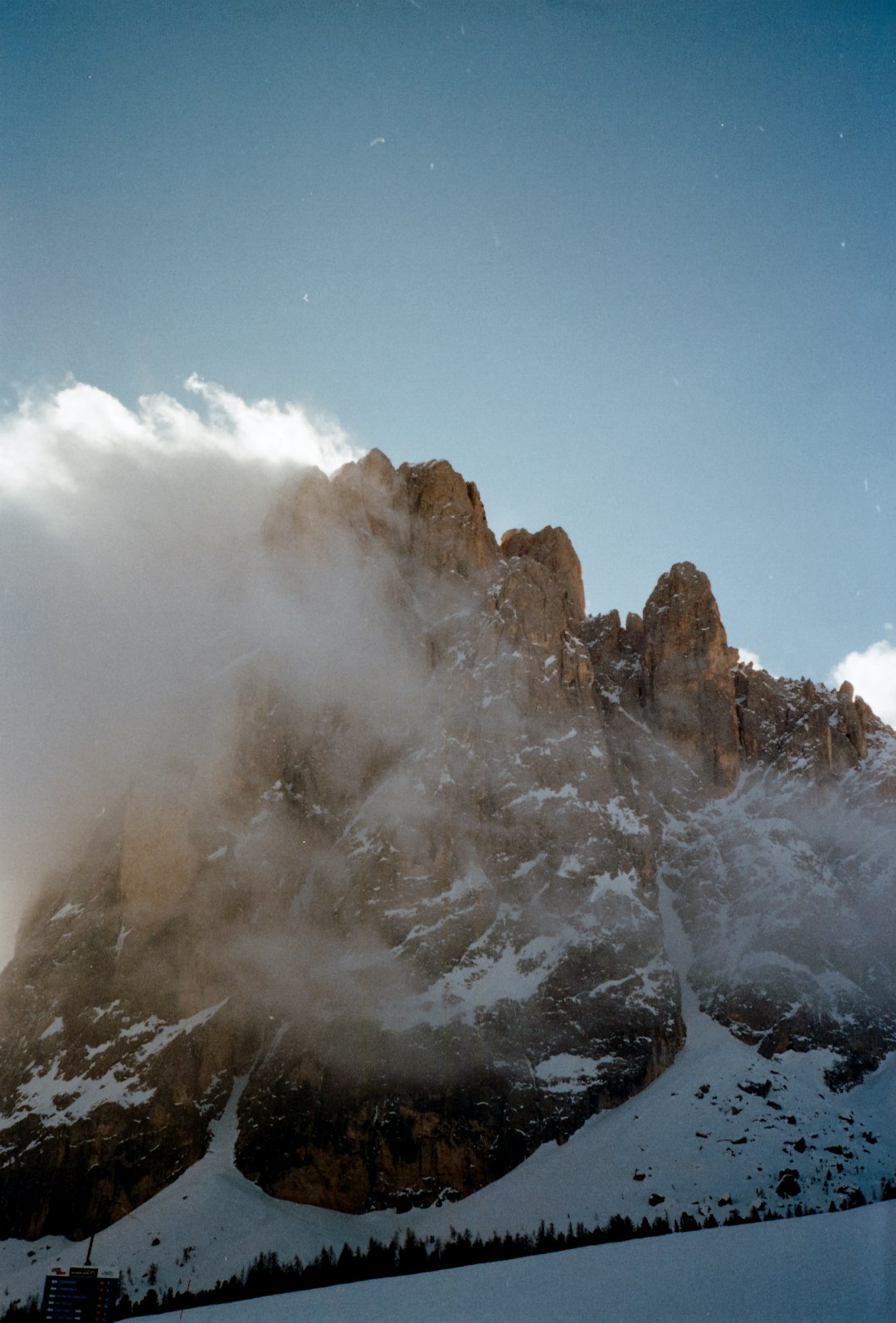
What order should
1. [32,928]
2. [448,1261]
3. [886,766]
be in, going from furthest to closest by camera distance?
[886,766] < [32,928] < [448,1261]

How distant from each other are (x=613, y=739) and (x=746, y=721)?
24.0 meters

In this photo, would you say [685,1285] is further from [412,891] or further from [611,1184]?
[412,891]

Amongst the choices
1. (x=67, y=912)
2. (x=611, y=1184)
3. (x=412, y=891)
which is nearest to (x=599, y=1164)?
(x=611, y=1184)

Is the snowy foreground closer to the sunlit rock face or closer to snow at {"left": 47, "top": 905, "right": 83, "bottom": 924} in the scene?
the sunlit rock face

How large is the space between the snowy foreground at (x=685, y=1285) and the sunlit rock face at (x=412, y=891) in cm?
7917

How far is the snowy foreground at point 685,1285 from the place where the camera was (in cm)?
2064

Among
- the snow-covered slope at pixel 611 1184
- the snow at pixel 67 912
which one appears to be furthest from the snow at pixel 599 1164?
the snow at pixel 67 912

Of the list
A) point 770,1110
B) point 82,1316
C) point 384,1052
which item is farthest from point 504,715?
point 82,1316

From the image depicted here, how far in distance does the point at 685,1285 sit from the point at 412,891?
103889 millimetres

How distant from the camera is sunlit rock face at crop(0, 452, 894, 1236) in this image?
4267 inches

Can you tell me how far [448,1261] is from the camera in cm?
8325

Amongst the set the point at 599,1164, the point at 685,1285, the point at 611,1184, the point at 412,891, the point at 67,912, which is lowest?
the point at 611,1184

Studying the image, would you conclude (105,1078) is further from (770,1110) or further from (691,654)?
(691,654)

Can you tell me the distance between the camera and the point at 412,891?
126188 mm
